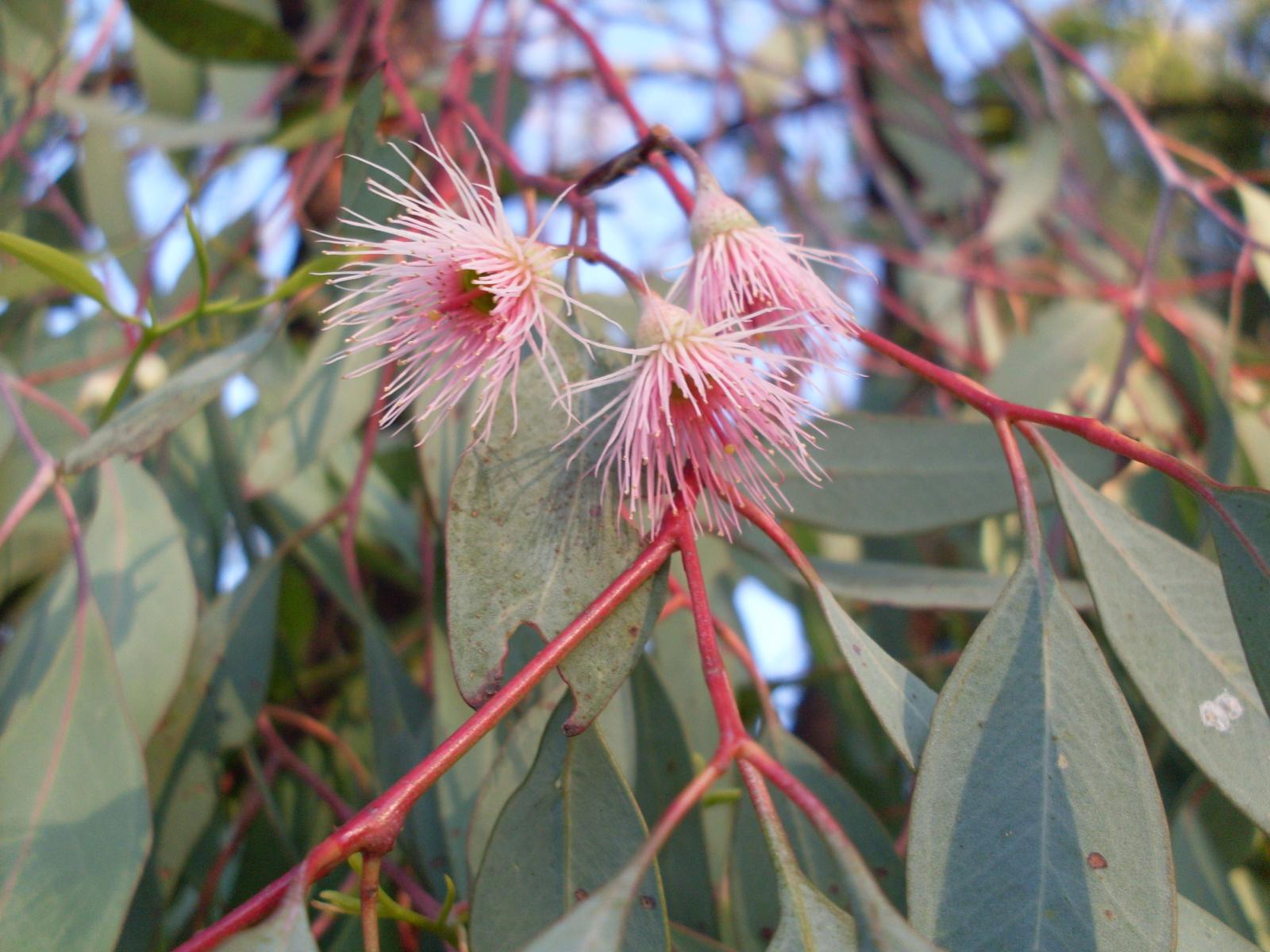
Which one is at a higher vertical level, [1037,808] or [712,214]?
[712,214]

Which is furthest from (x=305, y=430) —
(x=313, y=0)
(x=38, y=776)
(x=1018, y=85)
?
(x=1018, y=85)

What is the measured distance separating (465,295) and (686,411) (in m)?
0.15

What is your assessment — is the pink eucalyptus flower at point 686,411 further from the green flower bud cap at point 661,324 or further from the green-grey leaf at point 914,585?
the green-grey leaf at point 914,585

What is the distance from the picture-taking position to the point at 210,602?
0.99 meters

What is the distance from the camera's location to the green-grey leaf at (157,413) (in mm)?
633

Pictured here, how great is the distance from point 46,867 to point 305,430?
377mm

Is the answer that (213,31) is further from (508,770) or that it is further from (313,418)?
(508,770)

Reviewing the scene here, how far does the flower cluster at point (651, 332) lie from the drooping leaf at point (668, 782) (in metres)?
0.22

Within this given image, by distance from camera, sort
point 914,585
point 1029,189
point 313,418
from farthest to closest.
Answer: point 1029,189
point 313,418
point 914,585

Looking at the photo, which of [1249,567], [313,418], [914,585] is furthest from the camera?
[313,418]

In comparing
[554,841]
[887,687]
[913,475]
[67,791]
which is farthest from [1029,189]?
[67,791]

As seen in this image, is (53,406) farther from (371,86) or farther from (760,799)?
(760,799)

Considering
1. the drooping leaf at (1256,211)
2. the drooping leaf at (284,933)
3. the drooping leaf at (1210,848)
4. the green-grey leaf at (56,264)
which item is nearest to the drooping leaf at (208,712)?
the green-grey leaf at (56,264)

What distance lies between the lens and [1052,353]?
113 centimetres
